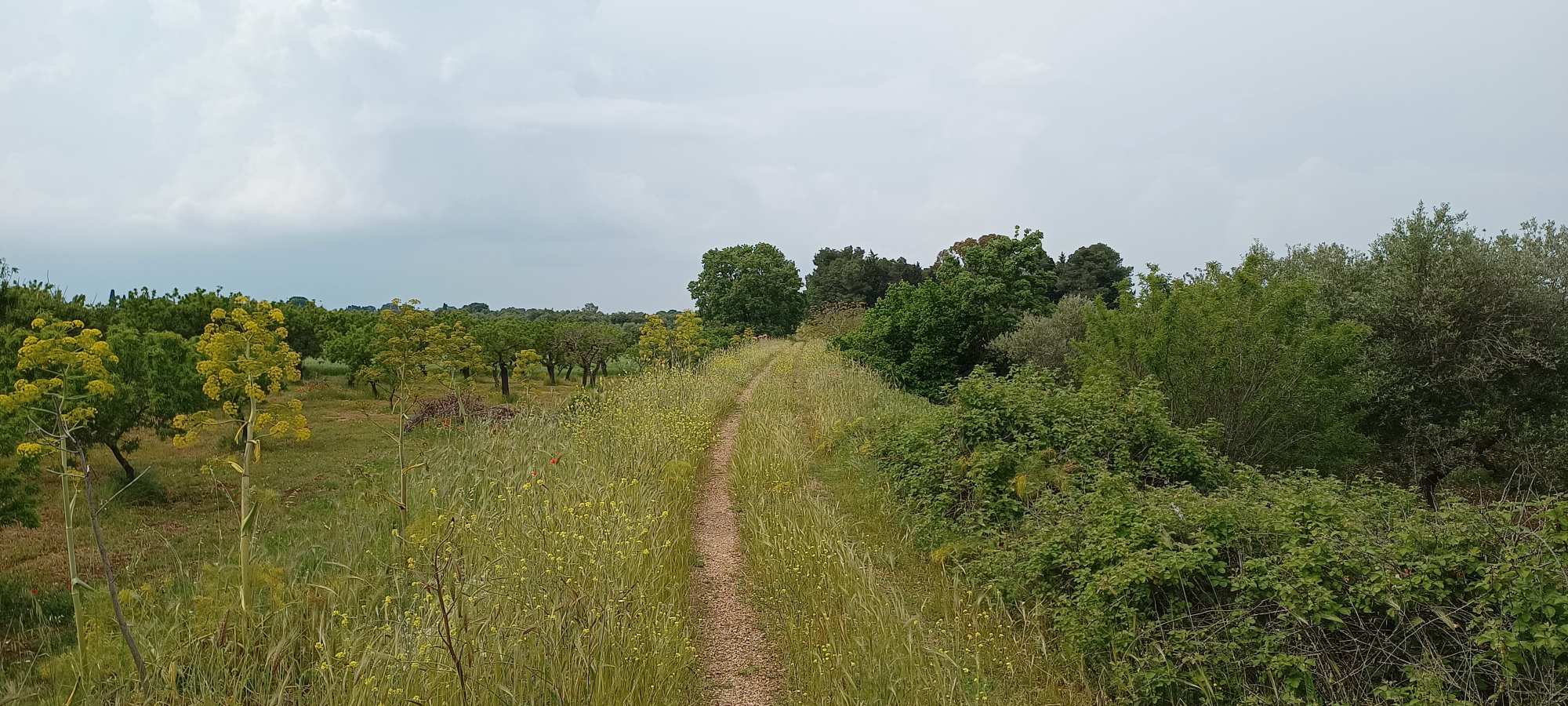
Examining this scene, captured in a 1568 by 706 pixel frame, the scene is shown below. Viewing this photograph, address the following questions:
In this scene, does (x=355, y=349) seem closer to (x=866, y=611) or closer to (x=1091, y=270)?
(x=866, y=611)

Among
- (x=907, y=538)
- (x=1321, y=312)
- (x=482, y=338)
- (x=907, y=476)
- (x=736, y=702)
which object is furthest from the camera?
(x=482, y=338)

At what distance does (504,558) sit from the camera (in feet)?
16.6

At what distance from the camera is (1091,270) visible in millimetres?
50906

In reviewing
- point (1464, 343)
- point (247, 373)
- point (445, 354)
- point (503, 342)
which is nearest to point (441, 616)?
point (247, 373)

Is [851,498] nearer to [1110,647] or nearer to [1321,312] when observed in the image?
[1110,647]

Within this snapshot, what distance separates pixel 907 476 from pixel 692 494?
2663 millimetres

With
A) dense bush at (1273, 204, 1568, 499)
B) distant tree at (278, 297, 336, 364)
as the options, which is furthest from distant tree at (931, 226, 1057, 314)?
distant tree at (278, 297, 336, 364)

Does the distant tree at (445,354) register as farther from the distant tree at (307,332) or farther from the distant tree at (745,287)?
the distant tree at (745,287)

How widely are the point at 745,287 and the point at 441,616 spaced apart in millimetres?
47612

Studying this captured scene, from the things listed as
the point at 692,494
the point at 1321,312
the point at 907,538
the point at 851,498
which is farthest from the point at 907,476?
the point at 1321,312

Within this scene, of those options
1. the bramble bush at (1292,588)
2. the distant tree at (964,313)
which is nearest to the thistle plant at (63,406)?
the bramble bush at (1292,588)

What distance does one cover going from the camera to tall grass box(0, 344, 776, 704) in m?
3.66

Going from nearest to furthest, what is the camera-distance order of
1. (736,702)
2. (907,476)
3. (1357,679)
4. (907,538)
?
1. (1357,679)
2. (736,702)
3. (907,538)
4. (907,476)

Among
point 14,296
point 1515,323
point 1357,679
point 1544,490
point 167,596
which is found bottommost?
point 1544,490
